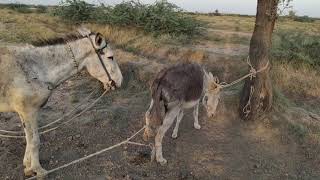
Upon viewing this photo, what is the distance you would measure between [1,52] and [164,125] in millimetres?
2922

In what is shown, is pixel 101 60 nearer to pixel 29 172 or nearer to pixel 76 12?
pixel 29 172

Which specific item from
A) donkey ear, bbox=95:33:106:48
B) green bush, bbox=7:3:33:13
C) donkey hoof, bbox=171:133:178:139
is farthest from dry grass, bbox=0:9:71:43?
donkey ear, bbox=95:33:106:48

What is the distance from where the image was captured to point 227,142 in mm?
8828

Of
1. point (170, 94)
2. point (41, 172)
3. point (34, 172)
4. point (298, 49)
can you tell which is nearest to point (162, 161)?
point (170, 94)

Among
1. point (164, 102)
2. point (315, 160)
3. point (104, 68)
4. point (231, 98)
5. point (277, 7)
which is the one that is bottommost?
point (315, 160)

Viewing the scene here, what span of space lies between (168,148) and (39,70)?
9.64ft

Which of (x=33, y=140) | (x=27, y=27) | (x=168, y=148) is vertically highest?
(x=27, y=27)

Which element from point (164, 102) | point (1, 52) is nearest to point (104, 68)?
point (164, 102)

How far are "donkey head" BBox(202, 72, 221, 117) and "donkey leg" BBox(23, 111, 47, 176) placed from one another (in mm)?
3329

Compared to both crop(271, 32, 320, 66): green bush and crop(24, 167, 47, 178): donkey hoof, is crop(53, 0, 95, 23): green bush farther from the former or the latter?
crop(24, 167, 47, 178): donkey hoof

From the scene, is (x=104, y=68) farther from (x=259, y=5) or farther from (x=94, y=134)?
(x=259, y=5)

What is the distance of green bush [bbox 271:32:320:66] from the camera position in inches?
494

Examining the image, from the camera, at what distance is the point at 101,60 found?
7.37m

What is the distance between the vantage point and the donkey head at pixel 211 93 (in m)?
8.65
